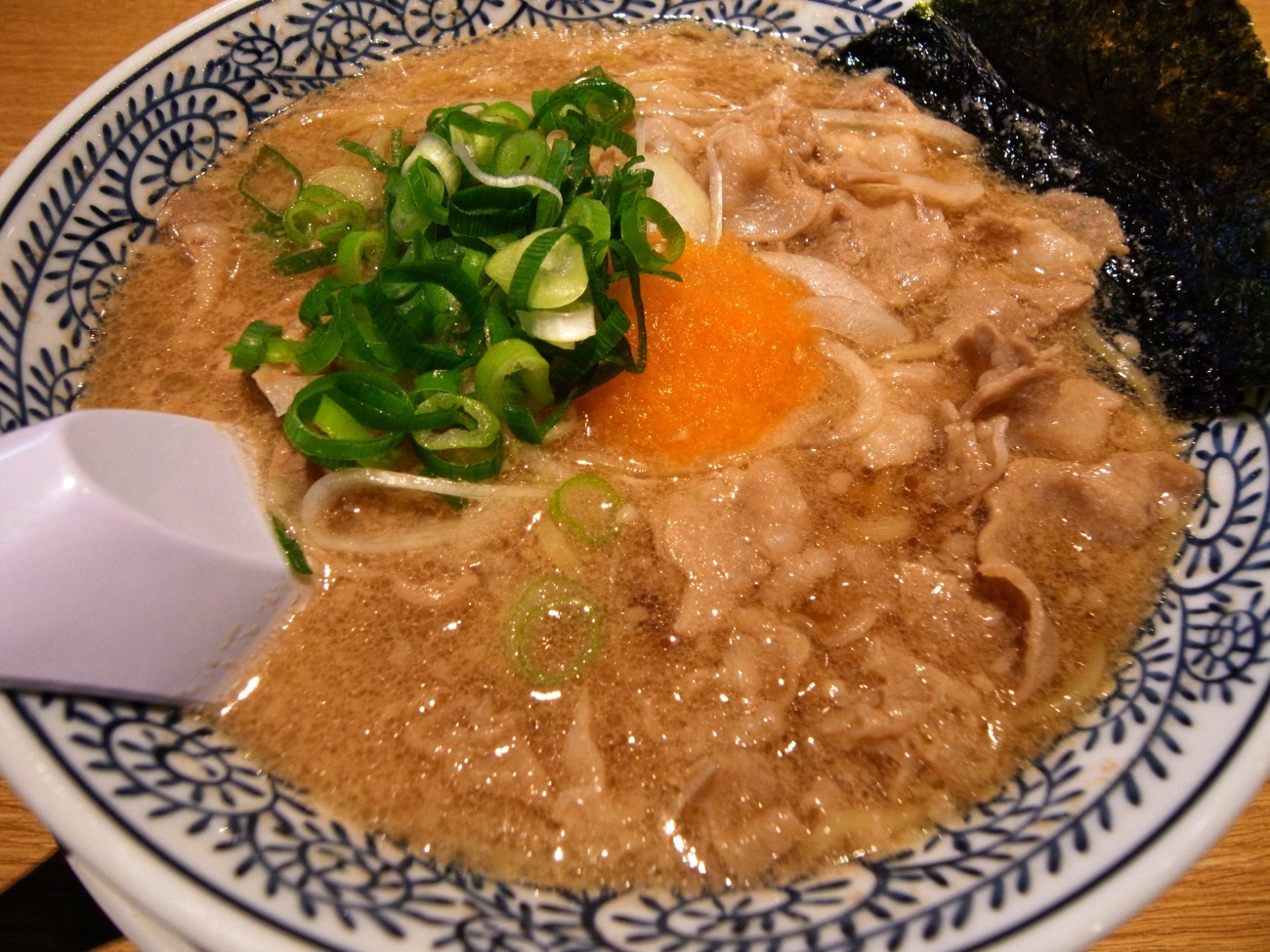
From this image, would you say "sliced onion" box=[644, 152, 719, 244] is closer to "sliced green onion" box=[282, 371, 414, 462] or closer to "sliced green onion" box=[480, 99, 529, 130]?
"sliced green onion" box=[480, 99, 529, 130]

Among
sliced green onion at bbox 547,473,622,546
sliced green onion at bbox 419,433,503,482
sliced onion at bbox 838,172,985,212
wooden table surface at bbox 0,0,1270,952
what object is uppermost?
sliced onion at bbox 838,172,985,212

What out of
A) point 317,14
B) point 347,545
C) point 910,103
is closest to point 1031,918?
point 347,545

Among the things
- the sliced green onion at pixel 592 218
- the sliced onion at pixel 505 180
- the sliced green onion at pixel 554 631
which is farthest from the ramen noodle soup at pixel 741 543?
the sliced onion at pixel 505 180

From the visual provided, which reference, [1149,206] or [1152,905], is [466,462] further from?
[1149,206]

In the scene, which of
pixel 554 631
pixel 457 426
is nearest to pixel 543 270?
pixel 457 426

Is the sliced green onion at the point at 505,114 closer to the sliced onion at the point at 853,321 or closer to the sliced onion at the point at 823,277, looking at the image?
the sliced onion at the point at 823,277

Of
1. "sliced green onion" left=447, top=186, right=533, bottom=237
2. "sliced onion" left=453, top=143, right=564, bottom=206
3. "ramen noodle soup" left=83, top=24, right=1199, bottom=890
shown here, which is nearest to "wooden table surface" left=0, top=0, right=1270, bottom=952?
"ramen noodle soup" left=83, top=24, right=1199, bottom=890
